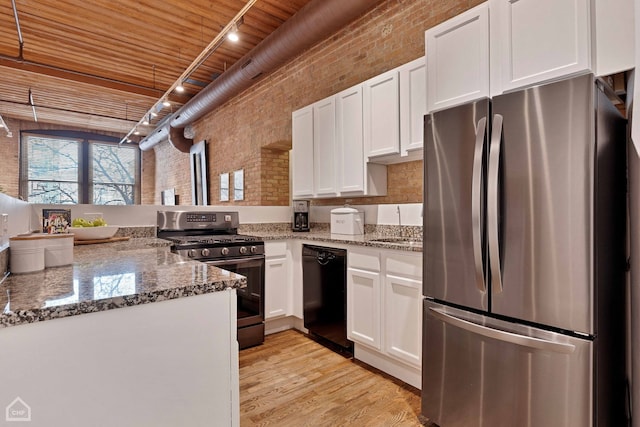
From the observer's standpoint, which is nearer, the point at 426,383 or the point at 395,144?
the point at 426,383

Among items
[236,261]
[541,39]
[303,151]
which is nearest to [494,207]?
[541,39]

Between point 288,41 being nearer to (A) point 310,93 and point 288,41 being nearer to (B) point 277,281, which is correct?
(A) point 310,93

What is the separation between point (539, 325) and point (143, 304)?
151 cm

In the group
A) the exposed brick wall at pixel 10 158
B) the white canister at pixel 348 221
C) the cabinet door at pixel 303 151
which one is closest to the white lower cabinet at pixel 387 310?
the white canister at pixel 348 221

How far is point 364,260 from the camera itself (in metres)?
2.44

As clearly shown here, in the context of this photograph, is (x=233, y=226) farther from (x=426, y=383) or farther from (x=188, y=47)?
(x=188, y=47)

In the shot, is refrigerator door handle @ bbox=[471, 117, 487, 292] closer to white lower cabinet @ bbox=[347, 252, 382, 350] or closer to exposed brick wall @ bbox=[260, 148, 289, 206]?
white lower cabinet @ bbox=[347, 252, 382, 350]

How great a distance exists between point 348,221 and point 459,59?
62.1 inches

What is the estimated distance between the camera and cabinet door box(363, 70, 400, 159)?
2.60m

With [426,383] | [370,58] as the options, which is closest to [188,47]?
[370,58]

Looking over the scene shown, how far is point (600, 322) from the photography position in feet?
4.19

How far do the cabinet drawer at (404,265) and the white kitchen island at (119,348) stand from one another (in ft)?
4.16

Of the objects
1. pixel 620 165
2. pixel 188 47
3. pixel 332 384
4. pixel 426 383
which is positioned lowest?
pixel 332 384

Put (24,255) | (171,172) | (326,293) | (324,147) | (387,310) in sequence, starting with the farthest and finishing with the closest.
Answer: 1. (171,172)
2. (324,147)
3. (326,293)
4. (387,310)
5. (24,255)
